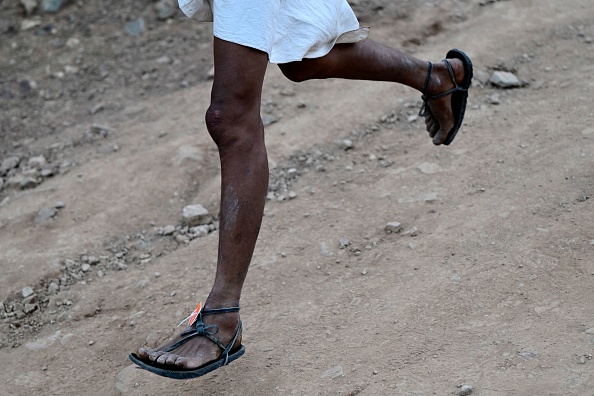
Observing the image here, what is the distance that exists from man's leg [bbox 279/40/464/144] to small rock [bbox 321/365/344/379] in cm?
102

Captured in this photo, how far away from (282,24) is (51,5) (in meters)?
3.65

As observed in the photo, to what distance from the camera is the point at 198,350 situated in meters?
2.45

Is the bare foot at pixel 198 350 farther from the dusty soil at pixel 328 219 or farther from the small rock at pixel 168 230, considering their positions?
the small rock at pixel 168 230

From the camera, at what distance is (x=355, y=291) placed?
10.00 feet

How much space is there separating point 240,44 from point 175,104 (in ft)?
7.64

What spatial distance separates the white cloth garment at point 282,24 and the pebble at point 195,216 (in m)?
1.13

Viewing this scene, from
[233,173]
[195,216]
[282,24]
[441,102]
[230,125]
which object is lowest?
[195,216]

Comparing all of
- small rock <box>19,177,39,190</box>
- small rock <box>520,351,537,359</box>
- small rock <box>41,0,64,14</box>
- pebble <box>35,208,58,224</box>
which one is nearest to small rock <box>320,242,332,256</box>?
small rock <box>520,351,537,359</box>

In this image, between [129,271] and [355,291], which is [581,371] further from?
[129,271]

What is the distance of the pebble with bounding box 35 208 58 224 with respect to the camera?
3.89 m

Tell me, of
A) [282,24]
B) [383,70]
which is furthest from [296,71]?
[383,70]

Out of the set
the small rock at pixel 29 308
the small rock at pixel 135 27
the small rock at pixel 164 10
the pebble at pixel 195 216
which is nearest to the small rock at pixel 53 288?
the small rock at pixel 29 308

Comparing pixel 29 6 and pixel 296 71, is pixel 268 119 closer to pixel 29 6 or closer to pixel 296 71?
pixel 296 71

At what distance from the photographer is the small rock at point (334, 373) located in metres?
2.62
